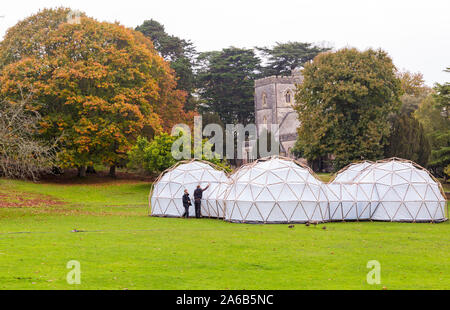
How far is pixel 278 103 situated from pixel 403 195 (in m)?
65.4

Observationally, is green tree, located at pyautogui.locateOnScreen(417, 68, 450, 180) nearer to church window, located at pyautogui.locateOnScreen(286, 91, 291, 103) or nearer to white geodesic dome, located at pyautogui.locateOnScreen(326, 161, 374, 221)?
white geodesic dome, located at pyautogui.locateOnScreen(326, 161, 374, 221)

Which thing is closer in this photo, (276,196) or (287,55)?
(276,196)

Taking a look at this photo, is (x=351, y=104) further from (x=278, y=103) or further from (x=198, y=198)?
(x=278, y=103)

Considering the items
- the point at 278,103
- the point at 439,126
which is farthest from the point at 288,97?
the point at 439,126

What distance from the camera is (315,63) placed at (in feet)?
170

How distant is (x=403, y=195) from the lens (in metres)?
30.1

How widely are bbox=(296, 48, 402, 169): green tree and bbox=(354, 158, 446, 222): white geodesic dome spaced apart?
58.3 feet

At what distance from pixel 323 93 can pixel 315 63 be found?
3809 mm

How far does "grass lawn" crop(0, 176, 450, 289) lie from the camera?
12867 mm

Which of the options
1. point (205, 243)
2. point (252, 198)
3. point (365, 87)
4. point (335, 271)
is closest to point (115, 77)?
point (365, 87)

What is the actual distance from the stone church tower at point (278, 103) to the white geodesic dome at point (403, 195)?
2273 inches

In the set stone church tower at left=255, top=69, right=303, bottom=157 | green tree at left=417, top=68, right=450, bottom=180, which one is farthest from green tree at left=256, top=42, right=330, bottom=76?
green tree at left=417, top=68, right=450, bottom=180

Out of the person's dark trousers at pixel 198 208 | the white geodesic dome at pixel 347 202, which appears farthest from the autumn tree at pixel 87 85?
the white geodesic dome at pixel 347 202
